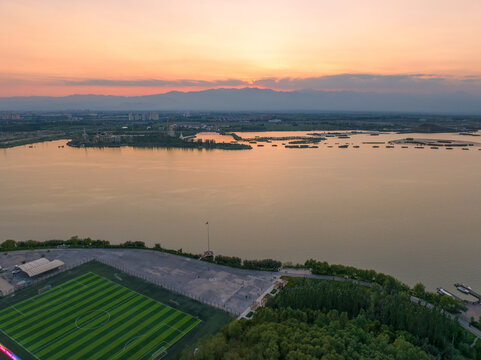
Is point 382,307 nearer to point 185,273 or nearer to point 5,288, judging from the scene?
point 185,273

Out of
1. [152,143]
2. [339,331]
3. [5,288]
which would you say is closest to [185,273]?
[5,288]

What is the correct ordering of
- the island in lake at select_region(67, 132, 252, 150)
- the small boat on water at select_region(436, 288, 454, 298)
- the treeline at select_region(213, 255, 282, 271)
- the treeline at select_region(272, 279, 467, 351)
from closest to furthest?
the treeline at select_region(272, 279, 467, 351) < the small boat on water at select_region(436, 288, 454, 298) < the treeline at select_region(213, 255, 282, 271) < the island in lake at select_region(67, 132, 252, 150)

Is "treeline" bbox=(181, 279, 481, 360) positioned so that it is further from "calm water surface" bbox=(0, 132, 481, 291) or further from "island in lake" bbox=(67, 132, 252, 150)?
"island in lake" bbox=(67, 132, 252, 150)

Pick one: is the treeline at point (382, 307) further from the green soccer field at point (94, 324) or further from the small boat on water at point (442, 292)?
the green soccer field at point (94, 324)

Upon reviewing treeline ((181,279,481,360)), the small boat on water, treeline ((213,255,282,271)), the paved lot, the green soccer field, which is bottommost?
the green soccer field

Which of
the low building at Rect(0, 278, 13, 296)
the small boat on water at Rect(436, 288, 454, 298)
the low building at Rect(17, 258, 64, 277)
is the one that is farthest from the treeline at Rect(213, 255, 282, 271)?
the low building at Rect(0, 278, 13, 296)

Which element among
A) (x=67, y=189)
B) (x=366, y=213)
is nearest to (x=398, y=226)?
(x=366, y=213)
